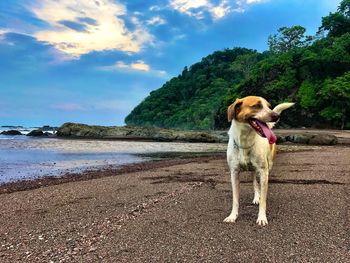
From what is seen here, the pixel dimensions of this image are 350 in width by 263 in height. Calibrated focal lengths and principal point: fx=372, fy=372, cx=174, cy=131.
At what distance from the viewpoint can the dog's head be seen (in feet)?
18.8

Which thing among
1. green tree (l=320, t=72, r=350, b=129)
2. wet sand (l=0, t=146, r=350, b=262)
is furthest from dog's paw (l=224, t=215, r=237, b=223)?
green tree (l=320, t=72, r=350, b=129)

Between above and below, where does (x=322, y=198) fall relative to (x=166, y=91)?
below

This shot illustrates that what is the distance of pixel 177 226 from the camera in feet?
20.8

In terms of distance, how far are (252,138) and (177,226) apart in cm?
196

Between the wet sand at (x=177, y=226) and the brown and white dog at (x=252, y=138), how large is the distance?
2.08ft

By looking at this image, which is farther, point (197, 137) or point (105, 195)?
point (197, 137)

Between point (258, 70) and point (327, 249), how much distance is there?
8119cm

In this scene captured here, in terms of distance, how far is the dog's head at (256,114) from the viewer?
5.74m

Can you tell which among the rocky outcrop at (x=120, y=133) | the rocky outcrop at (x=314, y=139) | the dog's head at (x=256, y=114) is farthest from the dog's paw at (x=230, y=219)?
the rocky outcrop at (x=120, y=133)

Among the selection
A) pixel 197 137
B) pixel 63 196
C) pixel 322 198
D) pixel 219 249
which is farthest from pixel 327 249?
pixel 197 137

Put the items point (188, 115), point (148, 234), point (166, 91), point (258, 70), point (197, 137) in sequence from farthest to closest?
1. point (166, 91)
2. point (188, 115)
3. point (258, 70)
4. point (197, 137)
5. point (148, 234)

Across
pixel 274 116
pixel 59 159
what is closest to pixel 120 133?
pixel 59 159

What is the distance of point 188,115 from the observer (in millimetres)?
138500

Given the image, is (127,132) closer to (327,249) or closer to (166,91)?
(327,249)
